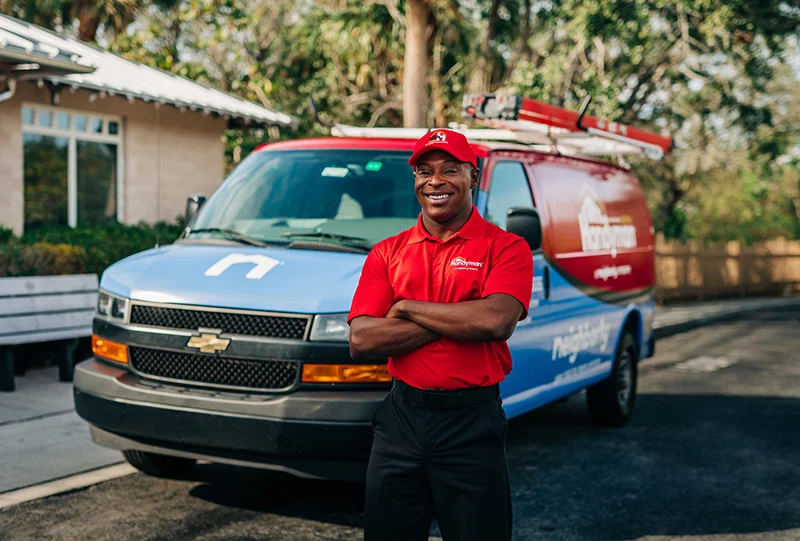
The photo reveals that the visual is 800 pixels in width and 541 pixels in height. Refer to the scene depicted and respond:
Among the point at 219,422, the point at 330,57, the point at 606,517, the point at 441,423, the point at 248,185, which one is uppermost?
the point at 330,57

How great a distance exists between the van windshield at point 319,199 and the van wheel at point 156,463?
1.42 meters

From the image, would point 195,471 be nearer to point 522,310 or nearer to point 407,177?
point 407,177

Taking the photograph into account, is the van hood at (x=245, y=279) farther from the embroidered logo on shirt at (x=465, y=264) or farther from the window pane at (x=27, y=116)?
the window pane at (x=27, y=116)

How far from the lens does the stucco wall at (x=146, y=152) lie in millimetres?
12484

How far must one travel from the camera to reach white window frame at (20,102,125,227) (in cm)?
1300

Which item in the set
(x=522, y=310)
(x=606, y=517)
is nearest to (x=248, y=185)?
(x=606, y=517)

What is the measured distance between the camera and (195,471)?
6406 mm

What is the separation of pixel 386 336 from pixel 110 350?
8.79ft

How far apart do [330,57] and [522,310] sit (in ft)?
67.6

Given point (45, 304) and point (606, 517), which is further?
point (45, 304)

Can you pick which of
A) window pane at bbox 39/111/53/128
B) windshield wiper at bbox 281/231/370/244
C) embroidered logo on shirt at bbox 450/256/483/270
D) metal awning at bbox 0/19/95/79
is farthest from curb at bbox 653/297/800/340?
embroidered logo on shirt at bbox 450/256/483/270

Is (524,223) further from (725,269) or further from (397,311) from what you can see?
(725,269)

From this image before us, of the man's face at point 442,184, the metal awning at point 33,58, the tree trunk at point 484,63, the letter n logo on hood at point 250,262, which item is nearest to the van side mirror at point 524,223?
the letter n logo on hood at point 250,262

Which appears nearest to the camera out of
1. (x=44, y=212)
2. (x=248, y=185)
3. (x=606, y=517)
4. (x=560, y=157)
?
(x=606, y=517)
